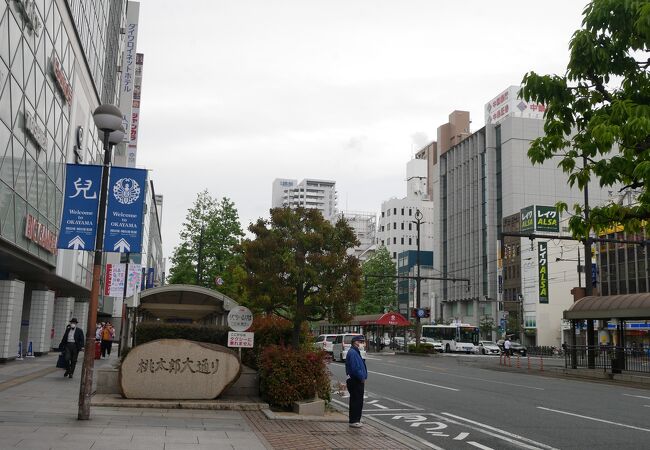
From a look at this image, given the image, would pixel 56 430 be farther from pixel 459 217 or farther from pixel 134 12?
pixel 459 217

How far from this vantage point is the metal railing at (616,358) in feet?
96.6

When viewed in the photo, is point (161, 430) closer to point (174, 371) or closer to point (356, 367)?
point (356, 367)

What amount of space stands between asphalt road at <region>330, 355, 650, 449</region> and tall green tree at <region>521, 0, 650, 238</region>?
5.40m

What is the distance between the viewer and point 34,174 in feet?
76.6

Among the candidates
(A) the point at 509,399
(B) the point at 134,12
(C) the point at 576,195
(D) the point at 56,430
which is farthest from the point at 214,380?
(C) the point at 576,195

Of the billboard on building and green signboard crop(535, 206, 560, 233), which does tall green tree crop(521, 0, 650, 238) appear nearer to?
green signboard crop(535, 206, 560, 233)

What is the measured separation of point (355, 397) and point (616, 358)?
73.3ft

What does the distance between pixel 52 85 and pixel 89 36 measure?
10439 millimetres

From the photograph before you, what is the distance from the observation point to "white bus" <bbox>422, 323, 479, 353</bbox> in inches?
2559

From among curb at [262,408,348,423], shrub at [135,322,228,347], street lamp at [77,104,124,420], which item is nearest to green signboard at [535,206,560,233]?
shrub at [135,322,228,347]

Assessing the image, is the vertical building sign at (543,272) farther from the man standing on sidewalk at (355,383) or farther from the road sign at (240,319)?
the man standing on sidewalk at (355,383)

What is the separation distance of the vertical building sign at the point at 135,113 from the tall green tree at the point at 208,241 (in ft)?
34.3

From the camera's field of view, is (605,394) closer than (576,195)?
Yes

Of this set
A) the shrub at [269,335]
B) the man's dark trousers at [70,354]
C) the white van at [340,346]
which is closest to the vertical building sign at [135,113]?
the white van at [340,346]
